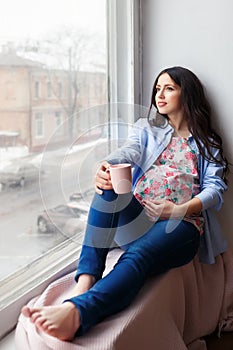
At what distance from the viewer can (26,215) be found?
4.68ft

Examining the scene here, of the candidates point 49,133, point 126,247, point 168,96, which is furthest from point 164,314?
point 168,96

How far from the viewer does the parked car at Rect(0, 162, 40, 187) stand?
1300mm

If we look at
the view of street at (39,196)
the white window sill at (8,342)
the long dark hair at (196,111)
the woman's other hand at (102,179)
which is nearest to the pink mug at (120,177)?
the woman's other hand at (102,179)

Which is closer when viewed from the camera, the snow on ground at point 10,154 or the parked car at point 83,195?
the snow on ground at point 10,154

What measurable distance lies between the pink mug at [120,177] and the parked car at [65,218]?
0.20 m

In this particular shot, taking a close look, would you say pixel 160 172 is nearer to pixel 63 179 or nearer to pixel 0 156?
pixel 63 179

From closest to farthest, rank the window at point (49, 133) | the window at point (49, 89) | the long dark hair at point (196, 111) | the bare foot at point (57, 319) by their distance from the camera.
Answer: the bare foot at point (57, 319)
the window at point (49, 133)
the window at point (49, 89)
the long dark hair at point (196, 111)

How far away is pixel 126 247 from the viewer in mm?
1470

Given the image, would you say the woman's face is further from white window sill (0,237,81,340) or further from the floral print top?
white window sill (0,237,81,340)

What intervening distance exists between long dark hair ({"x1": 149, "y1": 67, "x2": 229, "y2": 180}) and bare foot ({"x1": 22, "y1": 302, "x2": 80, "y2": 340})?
0.80 m

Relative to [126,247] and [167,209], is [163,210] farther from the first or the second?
[126,247]

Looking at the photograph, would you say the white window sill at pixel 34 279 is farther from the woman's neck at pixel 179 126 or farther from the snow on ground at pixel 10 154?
the woman's neck at pixel 179 126

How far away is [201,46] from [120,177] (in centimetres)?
73

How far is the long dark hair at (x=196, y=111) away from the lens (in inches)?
64.9
